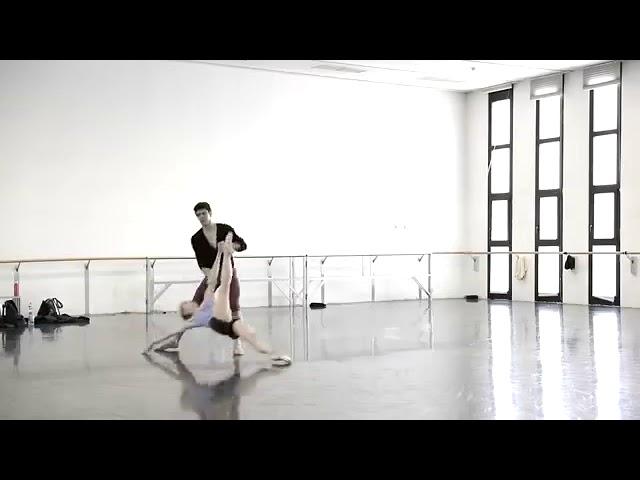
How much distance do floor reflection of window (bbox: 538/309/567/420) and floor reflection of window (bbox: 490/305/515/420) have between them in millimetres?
178

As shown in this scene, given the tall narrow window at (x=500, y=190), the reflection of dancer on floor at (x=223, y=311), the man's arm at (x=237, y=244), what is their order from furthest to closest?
the tall narrow window at (x=500, y=190) → the man's arm at (x=237, y=244) → the reflection of dancer on floor at (x=223, y=311)

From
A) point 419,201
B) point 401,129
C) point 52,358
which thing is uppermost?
point 401,129

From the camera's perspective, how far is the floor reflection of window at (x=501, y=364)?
13.4 feet

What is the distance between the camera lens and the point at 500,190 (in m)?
12.3

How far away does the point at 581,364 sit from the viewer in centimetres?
557

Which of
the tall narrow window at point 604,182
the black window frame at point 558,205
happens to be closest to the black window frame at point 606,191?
the tall narrow window at point 604,182

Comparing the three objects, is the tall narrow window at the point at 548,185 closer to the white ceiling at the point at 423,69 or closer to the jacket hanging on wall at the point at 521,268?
the jacket hanging on wall at the point at 521,268

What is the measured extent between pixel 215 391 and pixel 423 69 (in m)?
7.27

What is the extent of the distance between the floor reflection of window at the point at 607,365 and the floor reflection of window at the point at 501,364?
0.43 meters

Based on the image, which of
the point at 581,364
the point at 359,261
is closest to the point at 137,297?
the point at 359,261

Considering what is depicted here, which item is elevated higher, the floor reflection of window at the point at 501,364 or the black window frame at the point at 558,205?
the black window frame at the point at 558,205
